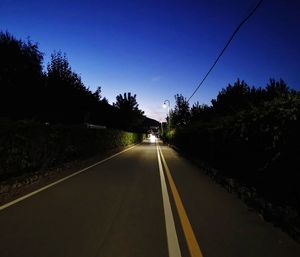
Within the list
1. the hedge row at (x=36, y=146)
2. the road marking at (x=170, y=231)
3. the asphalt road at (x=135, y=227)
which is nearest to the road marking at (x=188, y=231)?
the asphalt road at (x=135, y=227)

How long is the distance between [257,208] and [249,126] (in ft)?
7.00

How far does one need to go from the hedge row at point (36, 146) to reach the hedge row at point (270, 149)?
23.7ft

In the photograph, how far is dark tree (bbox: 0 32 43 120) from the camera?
28.7 metres

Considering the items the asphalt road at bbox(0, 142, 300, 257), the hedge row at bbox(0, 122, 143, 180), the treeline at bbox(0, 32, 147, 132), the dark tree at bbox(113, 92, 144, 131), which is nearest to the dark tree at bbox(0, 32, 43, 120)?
the treeline at bbox(0, 32, 147, 132)

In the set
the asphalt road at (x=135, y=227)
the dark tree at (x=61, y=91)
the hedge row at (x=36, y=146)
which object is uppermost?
the dark tree at (x=61, y=91)

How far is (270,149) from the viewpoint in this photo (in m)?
6.89

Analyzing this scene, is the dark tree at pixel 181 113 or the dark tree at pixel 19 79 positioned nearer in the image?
the dark tree at pixel 19 79

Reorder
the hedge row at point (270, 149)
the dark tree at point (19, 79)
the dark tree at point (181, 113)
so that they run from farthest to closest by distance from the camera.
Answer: the dark tree at point (181, 113)
the dark tree at point (19, 79)
the hedge row at point (270, 149)

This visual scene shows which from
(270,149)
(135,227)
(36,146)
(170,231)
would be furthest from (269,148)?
(36,146)

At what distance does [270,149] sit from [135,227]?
11.4ft

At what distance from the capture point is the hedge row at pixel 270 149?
19.7ft

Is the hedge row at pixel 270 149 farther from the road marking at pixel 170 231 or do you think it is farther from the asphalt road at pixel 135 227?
the road marking at pixel 170 231

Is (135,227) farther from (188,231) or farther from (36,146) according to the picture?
(36,146)

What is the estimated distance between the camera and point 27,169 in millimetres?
11648
